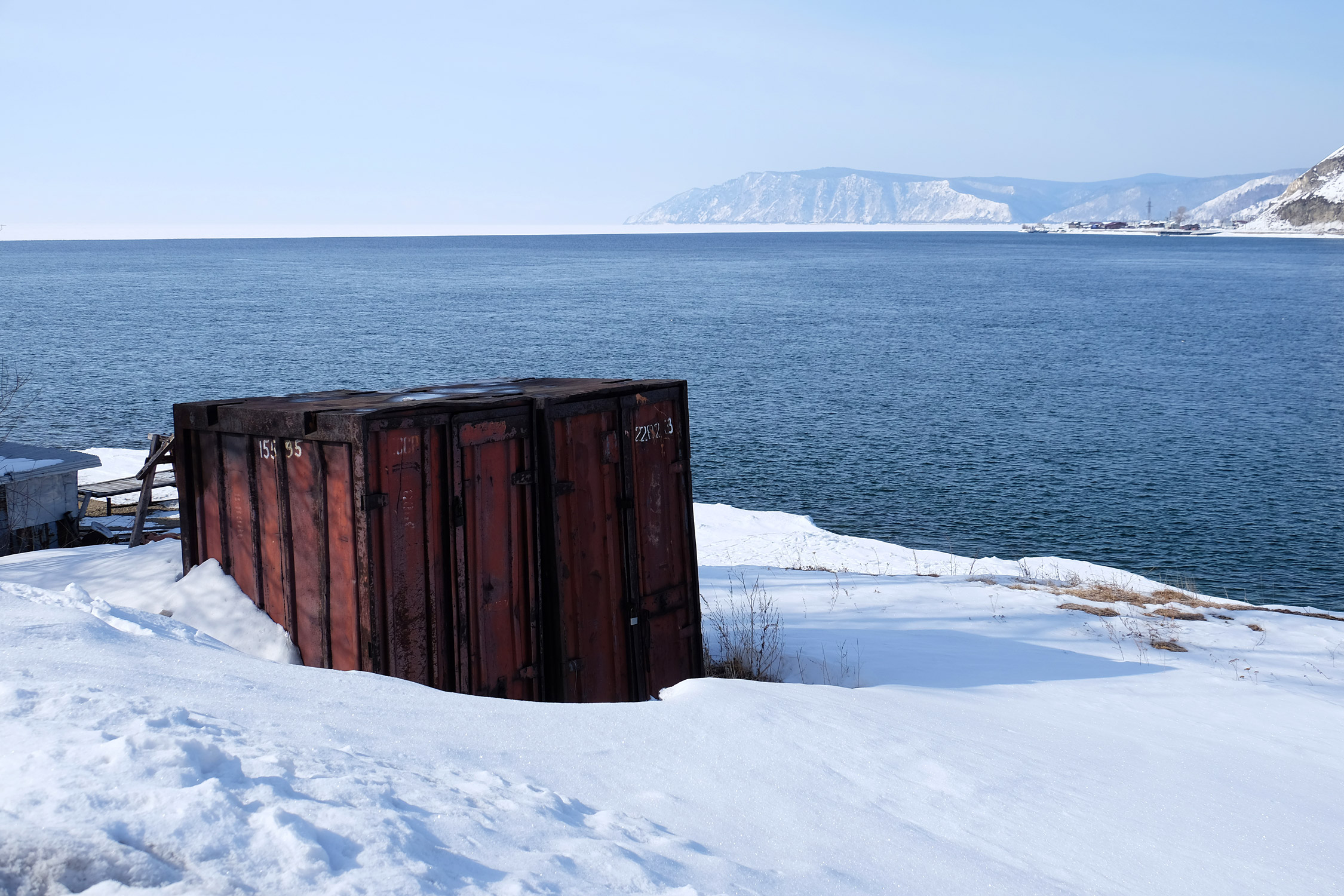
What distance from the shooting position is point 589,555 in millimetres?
7148

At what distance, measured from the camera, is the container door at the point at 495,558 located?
21.0 ft

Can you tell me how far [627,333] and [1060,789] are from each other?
52.6 m

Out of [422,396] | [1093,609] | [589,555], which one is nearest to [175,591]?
[422,396]

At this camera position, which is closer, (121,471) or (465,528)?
(465,528)

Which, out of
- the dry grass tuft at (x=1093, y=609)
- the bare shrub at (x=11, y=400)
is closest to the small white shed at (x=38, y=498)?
the dry grass tuft at (x=1093, y=609)

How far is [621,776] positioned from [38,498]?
41.1ft

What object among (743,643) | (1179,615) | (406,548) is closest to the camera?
(406,548)

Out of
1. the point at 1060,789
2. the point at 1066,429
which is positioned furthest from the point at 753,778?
the point at 1066,429

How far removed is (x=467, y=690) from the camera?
6.43m

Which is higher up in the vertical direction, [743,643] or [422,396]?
[422,396]

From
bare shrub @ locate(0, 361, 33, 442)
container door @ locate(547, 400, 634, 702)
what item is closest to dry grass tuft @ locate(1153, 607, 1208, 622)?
container door @ locate(547, 400, 634, 702)

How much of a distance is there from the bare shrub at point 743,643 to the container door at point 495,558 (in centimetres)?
149

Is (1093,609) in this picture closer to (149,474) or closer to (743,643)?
(743,643)

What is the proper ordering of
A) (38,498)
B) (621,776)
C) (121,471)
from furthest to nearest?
(121,471), (38,498), (621,776)
